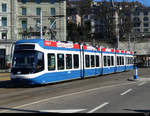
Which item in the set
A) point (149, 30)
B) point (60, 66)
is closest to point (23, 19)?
point (60, 66)

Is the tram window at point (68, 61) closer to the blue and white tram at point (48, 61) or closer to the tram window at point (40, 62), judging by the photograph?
the blue and white tram at point (48, 61)

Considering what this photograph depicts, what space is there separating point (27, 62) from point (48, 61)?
4.74 feet

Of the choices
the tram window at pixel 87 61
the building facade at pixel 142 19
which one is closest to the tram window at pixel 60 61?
the tram window at pixel 87 61

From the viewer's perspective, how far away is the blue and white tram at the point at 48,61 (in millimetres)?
17172

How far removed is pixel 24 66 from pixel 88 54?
8.59 metres

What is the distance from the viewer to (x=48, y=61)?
18.1m

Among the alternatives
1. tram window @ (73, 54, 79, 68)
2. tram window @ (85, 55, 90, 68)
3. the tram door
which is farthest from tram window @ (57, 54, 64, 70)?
the tram door

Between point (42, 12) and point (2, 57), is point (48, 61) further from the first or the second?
point (42, 12)

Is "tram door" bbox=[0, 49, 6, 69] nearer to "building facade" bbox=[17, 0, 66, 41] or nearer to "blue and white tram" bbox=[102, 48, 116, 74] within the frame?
"building facade" bbox=[17, 0, 66, 41]

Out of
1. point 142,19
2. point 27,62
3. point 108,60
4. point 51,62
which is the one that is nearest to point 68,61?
point 51,62

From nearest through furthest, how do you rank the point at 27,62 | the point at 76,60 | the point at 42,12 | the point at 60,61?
the point at 27,62
the point at 60,61
the point at 76,60
the point at 42,12

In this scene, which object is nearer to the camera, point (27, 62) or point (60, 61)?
point (27, 62)

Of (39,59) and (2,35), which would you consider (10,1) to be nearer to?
(2,35)

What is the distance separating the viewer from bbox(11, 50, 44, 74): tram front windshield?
17.1 m
